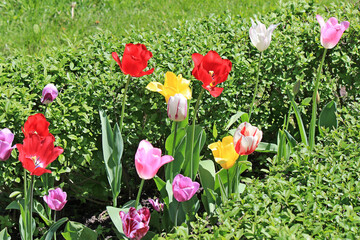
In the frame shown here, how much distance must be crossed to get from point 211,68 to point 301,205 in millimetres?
724

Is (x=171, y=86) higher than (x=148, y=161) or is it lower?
higher

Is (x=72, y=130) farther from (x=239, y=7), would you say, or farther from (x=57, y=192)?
(x=239, y=7)

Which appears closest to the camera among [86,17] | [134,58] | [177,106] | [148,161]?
[148,161]

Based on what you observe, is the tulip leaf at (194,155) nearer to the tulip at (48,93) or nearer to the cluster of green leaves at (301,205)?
the cluster of green leaves at (301,205)

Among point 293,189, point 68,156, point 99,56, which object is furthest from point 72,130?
point 293,189

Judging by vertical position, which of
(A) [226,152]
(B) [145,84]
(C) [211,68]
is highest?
(C) [211,68]

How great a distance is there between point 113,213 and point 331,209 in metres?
0.98

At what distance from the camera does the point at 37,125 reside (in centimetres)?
199

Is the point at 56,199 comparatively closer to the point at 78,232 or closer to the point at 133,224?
the point at 78,232

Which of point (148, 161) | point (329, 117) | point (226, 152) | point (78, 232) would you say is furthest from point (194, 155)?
point (329, 117)

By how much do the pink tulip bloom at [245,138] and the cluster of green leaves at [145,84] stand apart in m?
0.82

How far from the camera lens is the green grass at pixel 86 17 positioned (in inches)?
192

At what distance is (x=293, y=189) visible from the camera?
7.11 ft

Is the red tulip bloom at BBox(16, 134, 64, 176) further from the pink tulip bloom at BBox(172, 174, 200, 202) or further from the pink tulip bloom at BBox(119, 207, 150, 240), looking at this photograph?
the pink tulip bloom at BBox(172, 174, 200, 202)
